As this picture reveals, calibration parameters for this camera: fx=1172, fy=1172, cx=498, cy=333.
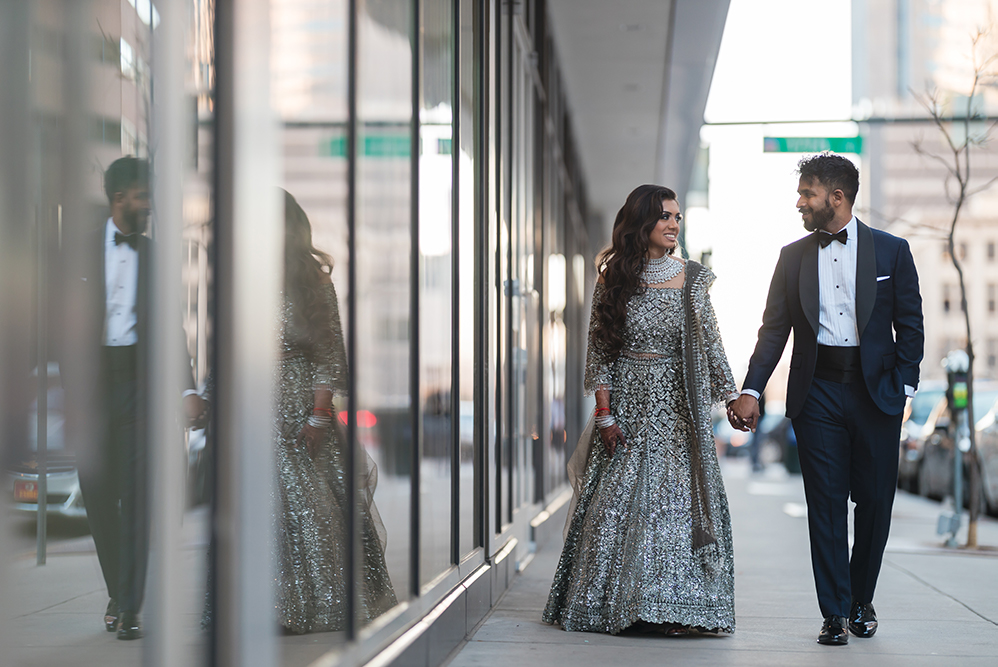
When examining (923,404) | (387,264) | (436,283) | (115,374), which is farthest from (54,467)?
(923,404)

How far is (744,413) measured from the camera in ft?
15.2

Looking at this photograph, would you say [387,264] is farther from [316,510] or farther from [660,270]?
[660,270]

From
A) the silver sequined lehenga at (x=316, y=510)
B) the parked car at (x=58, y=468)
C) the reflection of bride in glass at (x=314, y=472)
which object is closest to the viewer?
the parked car at (x=58, y=468)

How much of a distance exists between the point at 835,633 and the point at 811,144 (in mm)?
8156

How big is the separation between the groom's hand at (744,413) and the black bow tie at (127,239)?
2.55 metres

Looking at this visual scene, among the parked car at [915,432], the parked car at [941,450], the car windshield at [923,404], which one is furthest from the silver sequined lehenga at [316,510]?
the car windshield at [923,404]

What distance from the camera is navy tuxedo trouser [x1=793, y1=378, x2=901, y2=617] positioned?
4605mm

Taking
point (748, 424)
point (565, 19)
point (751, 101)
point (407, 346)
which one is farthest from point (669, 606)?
point (751, 101)

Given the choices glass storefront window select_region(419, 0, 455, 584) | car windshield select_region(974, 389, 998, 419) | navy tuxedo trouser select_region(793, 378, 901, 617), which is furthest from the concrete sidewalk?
car windshield select_region(974, 389, 998, 419)

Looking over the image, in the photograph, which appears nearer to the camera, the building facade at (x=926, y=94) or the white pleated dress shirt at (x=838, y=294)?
the white pleated dress shirt at (x=838, y=294)

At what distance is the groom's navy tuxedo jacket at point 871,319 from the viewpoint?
15.0ft

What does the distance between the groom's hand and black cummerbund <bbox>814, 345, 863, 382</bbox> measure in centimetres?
30

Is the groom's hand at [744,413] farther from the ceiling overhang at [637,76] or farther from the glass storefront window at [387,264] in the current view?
the ceiling overhang at [637,76]

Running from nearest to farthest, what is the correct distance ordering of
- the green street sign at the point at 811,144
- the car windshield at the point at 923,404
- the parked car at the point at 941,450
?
the green street sign at the point at 811,144
the parked car at the point at 941,450
the car windshield at the point at 923,404
